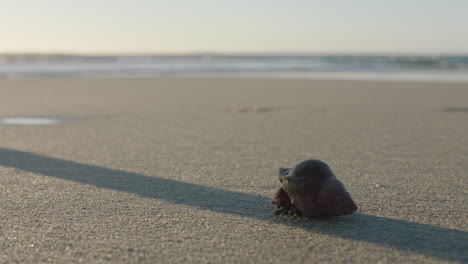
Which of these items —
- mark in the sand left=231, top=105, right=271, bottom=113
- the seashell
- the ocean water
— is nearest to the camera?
the seashell

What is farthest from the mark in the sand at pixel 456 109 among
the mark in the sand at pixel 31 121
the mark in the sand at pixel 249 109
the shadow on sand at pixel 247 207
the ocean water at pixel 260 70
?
the ocean water at pixel 260 70

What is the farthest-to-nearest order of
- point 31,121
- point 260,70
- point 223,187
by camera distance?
point 260,70 → point 31,121 → point 223,187

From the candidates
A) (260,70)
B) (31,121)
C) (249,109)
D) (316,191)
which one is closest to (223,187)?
(316,191)

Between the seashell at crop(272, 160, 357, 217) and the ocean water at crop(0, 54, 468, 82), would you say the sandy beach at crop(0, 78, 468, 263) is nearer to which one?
the seashell at crop(272, 160, 357, 217)

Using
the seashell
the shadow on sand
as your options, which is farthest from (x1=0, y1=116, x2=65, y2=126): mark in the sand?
the seashell

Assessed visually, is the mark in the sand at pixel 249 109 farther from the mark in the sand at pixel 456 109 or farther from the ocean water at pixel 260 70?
the ocean water at pixel 260 70

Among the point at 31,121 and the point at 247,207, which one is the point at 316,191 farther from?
the point at 31,121

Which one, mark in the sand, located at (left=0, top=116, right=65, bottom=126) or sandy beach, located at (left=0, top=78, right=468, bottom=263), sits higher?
sandy beach, located at (left=0, top=78, right=468, bottom=263)
